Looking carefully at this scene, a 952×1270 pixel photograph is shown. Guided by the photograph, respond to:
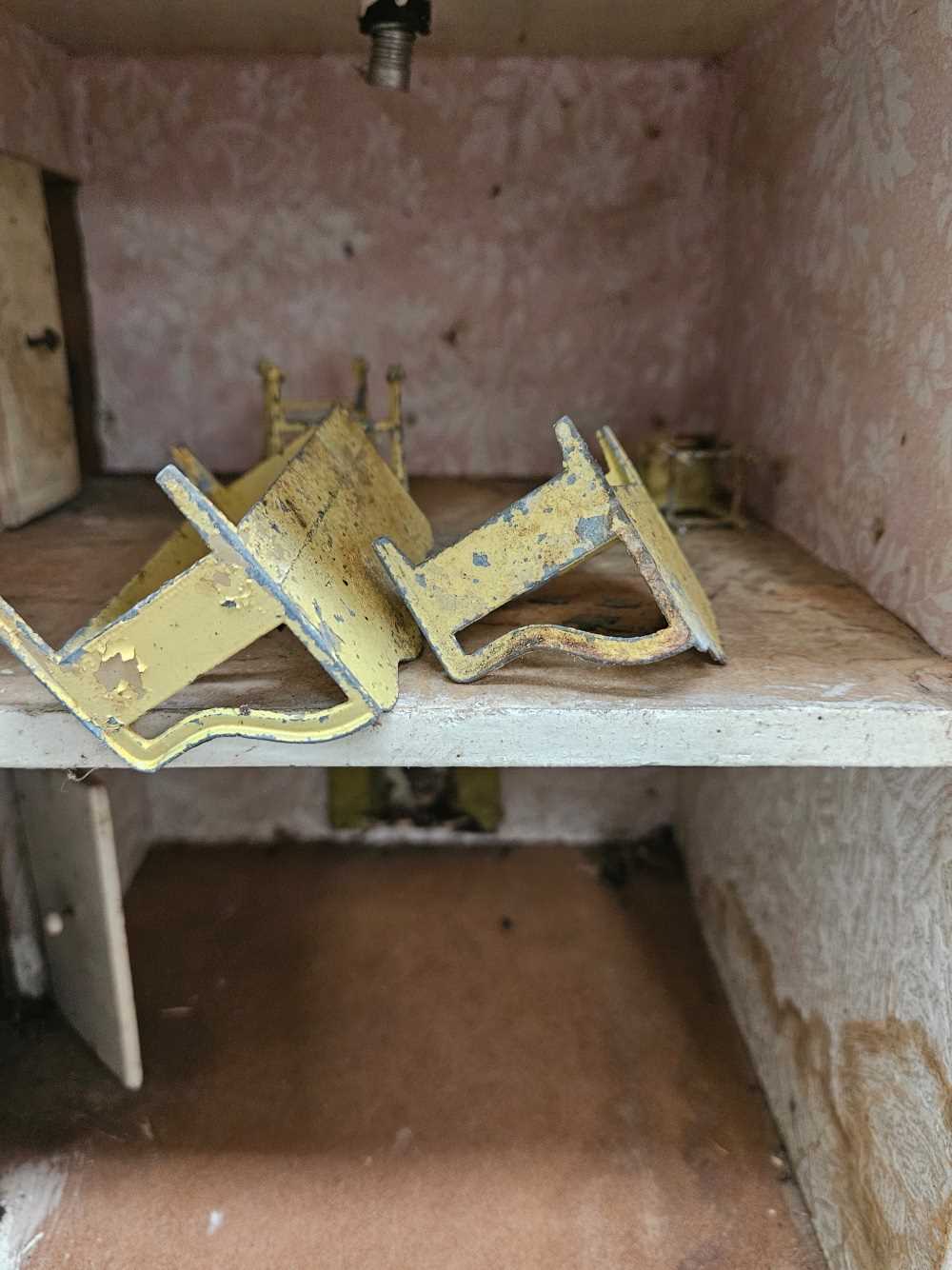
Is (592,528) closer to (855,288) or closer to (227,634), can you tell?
(227,634)

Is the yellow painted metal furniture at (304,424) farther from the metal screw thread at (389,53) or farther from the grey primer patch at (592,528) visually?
the grey primer patch at (592,528)

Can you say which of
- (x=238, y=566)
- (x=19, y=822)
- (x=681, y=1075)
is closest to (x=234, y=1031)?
(x=19, y=822)

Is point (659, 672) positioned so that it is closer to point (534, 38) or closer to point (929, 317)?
point (929, 317)

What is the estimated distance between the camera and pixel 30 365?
1993mm

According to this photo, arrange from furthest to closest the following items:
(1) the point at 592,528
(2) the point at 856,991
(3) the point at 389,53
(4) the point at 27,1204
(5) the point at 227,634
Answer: (3) the point at 389,53, (4) the point at 27,1204, (2) the point at 856,991, (1) the point at 592,528, (5) the point at 227,634

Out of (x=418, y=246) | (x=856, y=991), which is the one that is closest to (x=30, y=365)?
(x=418, y=246)

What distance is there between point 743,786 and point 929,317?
106 centimetres

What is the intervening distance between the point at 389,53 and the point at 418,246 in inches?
23.8

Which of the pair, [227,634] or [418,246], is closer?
[227,634]

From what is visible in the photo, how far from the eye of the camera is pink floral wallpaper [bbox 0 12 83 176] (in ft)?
6.21

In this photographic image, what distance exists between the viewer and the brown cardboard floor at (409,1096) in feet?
5.02

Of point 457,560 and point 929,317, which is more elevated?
point 929,317

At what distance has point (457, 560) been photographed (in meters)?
1.13

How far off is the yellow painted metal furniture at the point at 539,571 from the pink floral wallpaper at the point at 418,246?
4.47 ft
